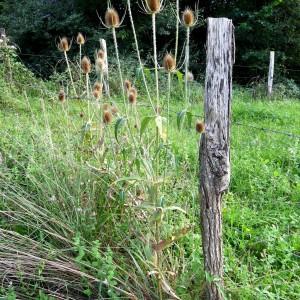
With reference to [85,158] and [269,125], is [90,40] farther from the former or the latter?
[85,158]

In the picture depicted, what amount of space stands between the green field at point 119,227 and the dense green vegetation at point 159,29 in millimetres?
10294

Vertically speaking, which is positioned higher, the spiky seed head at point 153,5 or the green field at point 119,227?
the spiky seed head at point 153,5

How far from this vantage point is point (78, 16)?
13.1m

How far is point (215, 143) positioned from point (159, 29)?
1188cm

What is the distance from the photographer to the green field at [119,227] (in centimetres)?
213

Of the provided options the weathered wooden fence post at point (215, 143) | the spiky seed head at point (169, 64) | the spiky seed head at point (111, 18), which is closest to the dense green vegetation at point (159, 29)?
the spiky seed head at point (111, 18)

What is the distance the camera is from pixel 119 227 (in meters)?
2.40

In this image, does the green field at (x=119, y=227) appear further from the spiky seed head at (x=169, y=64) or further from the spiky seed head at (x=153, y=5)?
the spiky seed head at (x=153, y=5)

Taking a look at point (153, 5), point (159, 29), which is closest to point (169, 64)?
point (153, 5)

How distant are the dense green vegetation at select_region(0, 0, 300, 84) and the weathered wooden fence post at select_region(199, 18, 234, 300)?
11.4 meters

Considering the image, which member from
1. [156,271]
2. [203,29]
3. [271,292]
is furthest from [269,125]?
[203,29]

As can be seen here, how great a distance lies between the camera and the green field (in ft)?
7.00

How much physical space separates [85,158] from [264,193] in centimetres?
147

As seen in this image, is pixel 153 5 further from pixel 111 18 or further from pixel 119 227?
pixel 119 227
